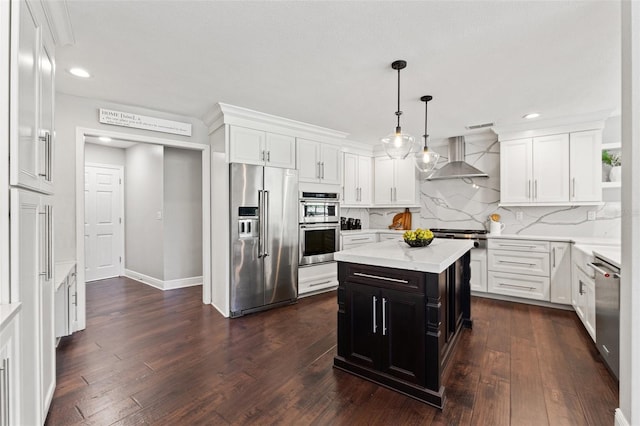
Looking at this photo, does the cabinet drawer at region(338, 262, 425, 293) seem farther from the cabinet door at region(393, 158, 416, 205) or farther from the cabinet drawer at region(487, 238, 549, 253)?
the cabinet door at region(393, 158, 416, 205)

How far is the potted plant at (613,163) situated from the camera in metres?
3.83

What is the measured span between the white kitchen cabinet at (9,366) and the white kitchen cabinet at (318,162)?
11.0 feet

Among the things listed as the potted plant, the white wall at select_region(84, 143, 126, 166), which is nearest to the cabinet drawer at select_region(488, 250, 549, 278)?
the potted plant

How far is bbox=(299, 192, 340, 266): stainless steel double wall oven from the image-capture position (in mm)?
4305

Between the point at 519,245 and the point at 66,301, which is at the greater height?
the point at 519,245

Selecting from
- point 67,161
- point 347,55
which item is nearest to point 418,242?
point 347,55

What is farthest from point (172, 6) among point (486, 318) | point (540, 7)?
point (486, 318)

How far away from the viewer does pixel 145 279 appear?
17.1 feet

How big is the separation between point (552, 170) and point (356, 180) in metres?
2.87

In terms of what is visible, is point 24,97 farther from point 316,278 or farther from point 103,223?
point 103,223

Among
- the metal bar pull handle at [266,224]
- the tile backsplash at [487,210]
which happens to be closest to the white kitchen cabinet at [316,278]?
the metal bar pull handle at [266,224]

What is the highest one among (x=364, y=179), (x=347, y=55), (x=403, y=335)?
(x=347, y=55)

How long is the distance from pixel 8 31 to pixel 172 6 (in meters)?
0.85

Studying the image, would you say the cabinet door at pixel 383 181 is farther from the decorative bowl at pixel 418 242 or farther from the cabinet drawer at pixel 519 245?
the decorative bowl at pixel 418 242
